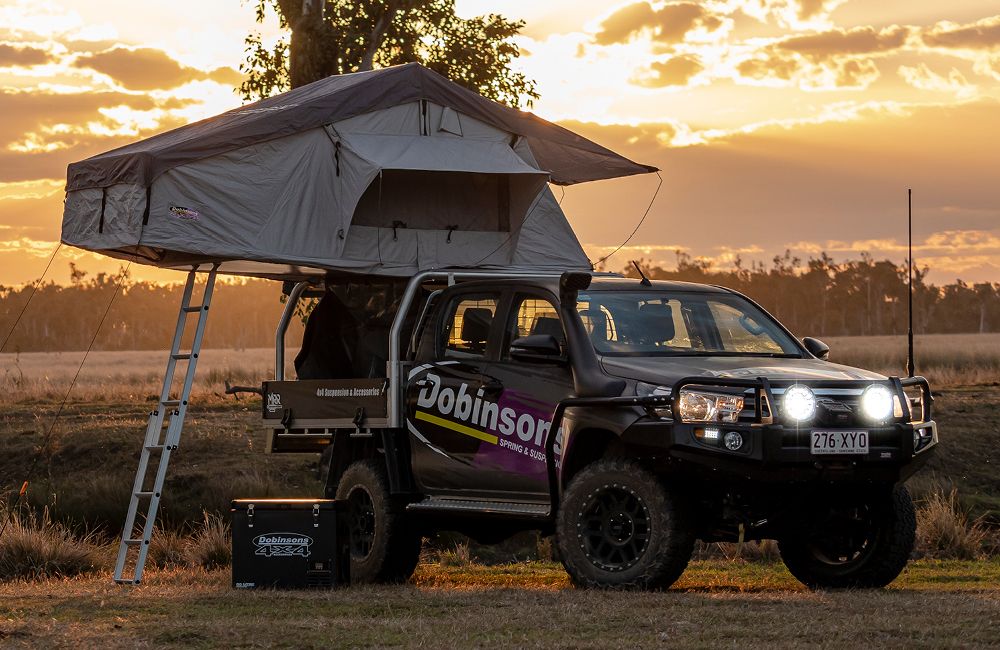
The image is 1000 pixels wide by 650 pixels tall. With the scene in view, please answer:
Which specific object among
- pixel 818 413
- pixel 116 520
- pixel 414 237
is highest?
pixel 414 237

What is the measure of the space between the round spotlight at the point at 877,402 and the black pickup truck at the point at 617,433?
0.04 feet

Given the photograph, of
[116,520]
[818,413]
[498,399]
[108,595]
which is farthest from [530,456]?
[116,520]

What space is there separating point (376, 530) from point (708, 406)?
342 cm

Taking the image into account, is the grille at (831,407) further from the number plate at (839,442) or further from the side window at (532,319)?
the side window at (532,319)

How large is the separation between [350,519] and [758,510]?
11.9ft

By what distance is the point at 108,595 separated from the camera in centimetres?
1159

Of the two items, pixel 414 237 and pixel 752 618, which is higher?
pixel 414 237

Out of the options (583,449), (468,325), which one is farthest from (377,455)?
(583,449)

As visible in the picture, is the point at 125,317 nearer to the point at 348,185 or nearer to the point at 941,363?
the point at 941,363

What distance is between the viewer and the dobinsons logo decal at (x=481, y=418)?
11508 millimetres

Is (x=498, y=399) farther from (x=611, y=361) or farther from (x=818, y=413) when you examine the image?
(x=818, y=413)

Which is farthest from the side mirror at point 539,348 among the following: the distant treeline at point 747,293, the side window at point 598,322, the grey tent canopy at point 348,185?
the distant treeline at point 747,293

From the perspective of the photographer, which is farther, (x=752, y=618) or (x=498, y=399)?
(x=498, y=399)

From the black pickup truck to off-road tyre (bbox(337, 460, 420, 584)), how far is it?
0.02m
